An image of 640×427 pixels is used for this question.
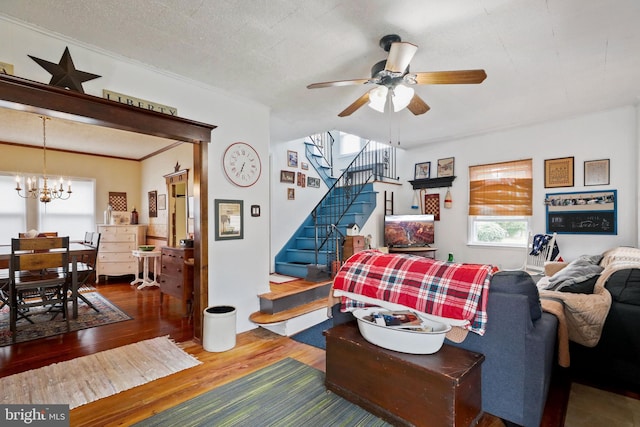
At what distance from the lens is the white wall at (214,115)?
2.21m

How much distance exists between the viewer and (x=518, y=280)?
5.81ft

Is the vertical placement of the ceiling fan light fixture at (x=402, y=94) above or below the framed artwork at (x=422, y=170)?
above

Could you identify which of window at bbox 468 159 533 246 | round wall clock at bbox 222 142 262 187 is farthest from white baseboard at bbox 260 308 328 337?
window at bbox 468 159 533 246

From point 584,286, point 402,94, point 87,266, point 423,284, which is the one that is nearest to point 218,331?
point 423,284

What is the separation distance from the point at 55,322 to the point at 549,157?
702 cm

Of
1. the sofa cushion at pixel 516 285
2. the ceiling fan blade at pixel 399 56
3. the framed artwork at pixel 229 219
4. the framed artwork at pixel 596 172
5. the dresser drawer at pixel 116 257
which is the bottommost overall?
the dresser drawer at pixel 116 257

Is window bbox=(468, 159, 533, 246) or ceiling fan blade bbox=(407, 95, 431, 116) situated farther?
window bbox=(468, 159, 533, 246)

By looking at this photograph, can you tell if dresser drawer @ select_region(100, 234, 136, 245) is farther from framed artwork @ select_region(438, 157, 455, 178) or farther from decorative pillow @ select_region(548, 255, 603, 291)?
decorative pillow @ select_region(548, 255, 603, 291)

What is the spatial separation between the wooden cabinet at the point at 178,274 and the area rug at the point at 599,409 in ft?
12.4

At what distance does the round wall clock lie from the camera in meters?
3.39

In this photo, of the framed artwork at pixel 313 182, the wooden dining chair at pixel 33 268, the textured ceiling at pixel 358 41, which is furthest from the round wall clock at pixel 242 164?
the framed artwork at pixel 313 182

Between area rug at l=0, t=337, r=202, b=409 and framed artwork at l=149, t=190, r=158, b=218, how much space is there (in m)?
3.67

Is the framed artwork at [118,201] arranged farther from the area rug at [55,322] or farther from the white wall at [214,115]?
the white wall at [214,115]

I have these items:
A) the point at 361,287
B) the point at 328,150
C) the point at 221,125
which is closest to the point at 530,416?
the point at 361,287
